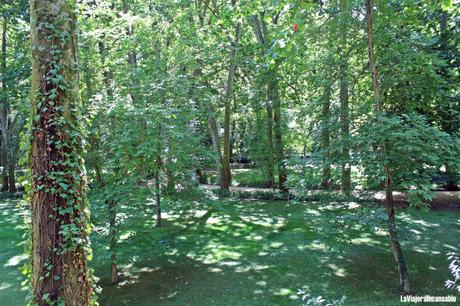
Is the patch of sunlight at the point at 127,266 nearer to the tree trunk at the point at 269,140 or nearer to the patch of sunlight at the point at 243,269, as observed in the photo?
the patch of sunlight at the point at 243,269

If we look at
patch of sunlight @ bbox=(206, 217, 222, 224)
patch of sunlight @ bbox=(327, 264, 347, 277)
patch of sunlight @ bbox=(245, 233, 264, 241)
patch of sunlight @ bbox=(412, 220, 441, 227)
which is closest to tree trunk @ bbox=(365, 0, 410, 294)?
patch of sunlight @ bbox=(327, 264, 347, 277)

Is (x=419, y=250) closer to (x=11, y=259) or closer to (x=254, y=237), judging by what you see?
(x=254, y=237)

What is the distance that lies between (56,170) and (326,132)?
409 centimetres

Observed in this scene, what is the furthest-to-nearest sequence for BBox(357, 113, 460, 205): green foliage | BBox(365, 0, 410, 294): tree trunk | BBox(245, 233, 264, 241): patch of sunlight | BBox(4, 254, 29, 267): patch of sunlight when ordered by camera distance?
BBox(245, 233, 264, 241): patch of sunlight
BBox(4, 254, 29, 267): patch of sunlight
BBox(365, 0, 410, 294): tree trunk
BBox(357, 113, 460, 205): green foliage

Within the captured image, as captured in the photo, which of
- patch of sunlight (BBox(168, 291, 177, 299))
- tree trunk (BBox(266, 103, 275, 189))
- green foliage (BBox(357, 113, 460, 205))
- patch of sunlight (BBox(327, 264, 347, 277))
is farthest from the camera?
tree trunk (BBox(266, 103, 275, 189))

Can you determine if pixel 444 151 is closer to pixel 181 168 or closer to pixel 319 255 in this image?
pixel 319 255

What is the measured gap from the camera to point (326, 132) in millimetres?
5574

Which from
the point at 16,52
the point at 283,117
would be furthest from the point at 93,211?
the point at 16,52

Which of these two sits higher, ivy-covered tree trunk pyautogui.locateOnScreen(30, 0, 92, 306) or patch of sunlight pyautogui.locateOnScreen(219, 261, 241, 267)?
ivy-covered tree trunk pyautogui.locateOnScreen(30, 0, 92, 306)

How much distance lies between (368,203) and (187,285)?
3.28m

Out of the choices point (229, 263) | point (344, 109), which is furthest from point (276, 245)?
Answer: point (344, 109)

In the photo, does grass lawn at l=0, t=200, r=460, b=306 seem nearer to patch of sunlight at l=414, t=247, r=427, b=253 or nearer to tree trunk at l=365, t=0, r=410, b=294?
patch of sunlight at l=414, t=247, r=427, b=253

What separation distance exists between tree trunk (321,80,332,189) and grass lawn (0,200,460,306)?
76 centimetres

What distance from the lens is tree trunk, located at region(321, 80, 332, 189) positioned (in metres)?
5.21
